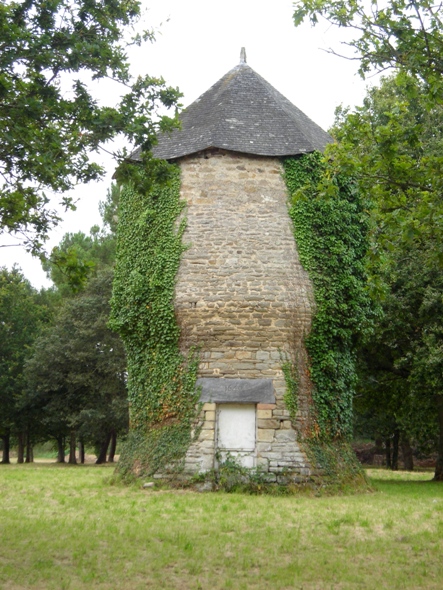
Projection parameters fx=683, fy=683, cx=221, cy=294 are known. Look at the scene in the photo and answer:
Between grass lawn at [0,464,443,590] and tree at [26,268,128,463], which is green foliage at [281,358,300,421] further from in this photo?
tree at [26,268,128,463]

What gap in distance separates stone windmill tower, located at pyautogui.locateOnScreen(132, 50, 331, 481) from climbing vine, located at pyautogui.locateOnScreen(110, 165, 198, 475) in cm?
27

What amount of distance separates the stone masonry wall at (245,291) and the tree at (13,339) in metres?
19.0

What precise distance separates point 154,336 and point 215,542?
7015 millimetres

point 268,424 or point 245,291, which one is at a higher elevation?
point 245,291

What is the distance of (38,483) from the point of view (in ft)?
50.4

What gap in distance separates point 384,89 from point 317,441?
48.3ft

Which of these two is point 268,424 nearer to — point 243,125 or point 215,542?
point 215,542

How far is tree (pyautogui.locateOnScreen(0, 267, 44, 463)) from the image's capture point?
31969 mm


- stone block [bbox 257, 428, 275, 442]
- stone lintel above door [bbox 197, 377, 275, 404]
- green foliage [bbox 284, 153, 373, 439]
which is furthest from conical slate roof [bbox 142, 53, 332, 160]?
stone block [bbox 257, 428, 275, 442]

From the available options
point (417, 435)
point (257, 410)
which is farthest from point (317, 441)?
point (417, 435)

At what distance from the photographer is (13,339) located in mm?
34000

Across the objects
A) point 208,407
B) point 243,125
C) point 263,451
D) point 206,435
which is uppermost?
point 243,125

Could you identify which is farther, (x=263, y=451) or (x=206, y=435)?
(x=206, y=435)

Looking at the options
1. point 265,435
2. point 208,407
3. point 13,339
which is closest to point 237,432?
point 265,435
